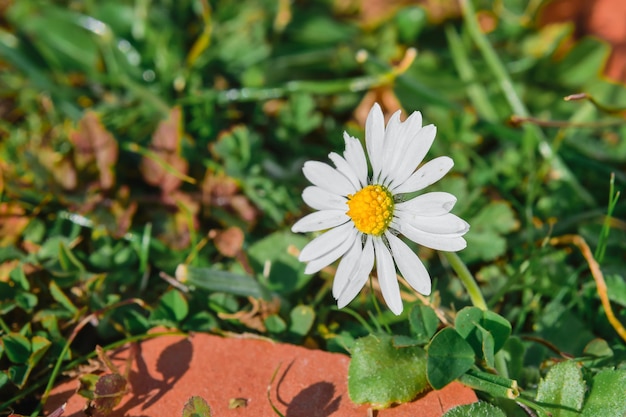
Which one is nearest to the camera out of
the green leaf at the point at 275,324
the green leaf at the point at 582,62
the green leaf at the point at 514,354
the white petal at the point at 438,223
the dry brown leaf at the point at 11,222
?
the white petal at the point at 438,223

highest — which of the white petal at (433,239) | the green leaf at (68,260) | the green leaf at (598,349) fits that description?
the white petal at (433,239)

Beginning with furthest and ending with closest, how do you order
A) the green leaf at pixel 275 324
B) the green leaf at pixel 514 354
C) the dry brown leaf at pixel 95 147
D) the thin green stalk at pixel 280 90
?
the thin green stalk at pixel 280 90
the dry brown leaf at pixel 95 147
the green leaf at pixel 275 324
the green leaf at pixel 514 354

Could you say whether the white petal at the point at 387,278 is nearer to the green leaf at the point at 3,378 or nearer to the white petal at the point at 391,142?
the white petal at the point at 391,142

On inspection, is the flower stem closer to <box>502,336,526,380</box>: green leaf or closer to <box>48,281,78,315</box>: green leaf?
<box>502,336,526,380</box>: green leaf

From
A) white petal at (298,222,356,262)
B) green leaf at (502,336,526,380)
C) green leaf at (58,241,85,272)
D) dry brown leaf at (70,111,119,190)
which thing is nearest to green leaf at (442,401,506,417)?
green leaf at (502,336,526,380)

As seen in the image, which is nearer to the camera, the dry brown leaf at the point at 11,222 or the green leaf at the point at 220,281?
the green leaf at the point at 220,281

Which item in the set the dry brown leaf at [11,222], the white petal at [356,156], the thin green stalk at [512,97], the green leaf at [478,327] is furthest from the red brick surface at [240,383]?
the thin green stalk at [512,97]

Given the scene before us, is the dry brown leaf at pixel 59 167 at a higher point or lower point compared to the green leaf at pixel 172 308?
higher
